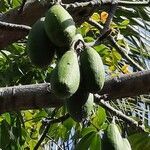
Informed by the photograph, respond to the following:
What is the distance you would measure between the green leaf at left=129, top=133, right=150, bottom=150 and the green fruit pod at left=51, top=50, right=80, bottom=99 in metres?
0.50

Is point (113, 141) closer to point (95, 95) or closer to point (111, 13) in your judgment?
point (95, 95)

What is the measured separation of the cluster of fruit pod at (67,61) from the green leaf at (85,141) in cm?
43

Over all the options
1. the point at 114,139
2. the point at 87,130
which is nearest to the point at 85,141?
the point at 87,130

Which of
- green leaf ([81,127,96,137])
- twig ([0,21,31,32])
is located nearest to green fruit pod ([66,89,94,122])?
twig ([0,21,31,32])

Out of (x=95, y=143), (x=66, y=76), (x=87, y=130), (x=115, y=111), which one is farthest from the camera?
(x=87, y=130)

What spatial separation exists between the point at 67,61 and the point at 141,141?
1.83 feet

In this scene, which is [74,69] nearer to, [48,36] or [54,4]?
[48,36]

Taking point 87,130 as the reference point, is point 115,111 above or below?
above

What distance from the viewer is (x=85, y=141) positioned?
1854 millimetres

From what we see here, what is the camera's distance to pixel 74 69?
1298 mm

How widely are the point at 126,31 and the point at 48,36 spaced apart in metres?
1.28

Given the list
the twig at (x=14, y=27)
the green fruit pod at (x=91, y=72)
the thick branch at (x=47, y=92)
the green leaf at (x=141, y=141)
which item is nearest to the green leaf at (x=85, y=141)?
the green leaf at (x=141, y=141)

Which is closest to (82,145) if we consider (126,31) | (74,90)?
(74,90)

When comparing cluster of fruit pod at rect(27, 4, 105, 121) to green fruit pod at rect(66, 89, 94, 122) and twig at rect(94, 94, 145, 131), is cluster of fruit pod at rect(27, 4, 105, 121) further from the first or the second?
twig at rect(94, 94, 145, 131)
